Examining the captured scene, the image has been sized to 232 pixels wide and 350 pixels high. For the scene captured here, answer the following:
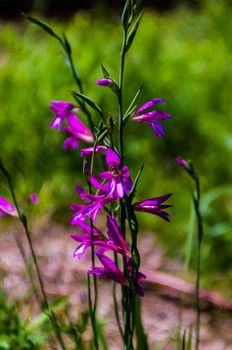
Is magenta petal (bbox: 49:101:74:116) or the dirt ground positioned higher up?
magenta petal (bbox: 49:101:74:116)

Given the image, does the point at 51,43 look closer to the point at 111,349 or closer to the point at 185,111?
the point at 185,111

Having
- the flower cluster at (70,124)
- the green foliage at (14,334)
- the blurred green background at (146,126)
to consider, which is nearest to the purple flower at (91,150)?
the flower cluster at (70,124)

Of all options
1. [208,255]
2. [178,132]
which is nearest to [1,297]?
[208,255]

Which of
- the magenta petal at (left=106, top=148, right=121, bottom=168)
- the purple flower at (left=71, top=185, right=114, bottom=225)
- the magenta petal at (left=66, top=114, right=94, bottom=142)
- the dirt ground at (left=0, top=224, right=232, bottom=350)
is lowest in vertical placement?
the dirt ground at (left=0, top=224, right=232, bottom=350)

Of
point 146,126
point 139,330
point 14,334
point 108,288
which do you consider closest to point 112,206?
point 139,330

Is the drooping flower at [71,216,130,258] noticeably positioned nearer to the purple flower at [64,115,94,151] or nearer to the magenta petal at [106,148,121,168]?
the magenta petal at [106,148,121,168]

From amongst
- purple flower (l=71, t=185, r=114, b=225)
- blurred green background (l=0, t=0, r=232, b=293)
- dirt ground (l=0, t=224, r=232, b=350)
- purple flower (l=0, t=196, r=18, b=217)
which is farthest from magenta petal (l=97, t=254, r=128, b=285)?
blurred green background (l=0, t=0, r=232, b=293)

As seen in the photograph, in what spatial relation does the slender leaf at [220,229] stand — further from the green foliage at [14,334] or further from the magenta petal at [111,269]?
the magenta petal at [111,269]

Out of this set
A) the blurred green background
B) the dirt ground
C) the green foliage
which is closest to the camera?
the green foliage
